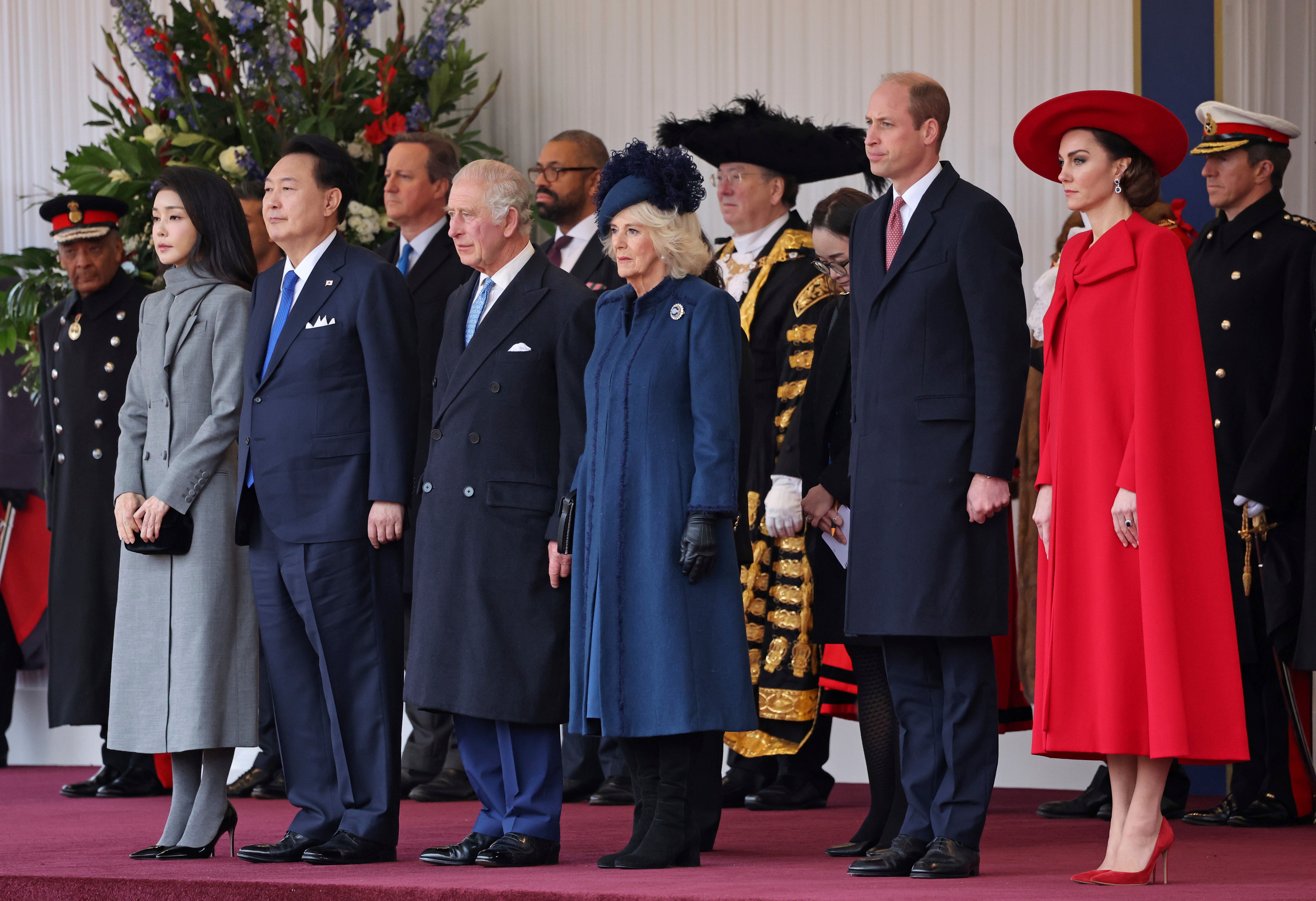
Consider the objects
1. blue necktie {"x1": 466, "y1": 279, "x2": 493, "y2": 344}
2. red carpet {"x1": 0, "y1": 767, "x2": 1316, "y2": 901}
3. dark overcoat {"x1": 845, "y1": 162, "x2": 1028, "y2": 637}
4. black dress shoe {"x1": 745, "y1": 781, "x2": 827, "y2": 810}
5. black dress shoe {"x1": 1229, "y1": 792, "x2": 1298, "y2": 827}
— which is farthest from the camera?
black dress shoe {"x1": 745, "y1": 781, "x2": 827, "y2": 810}

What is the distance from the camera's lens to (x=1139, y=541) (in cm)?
326

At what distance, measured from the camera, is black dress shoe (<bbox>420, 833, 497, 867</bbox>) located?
12.2 ft

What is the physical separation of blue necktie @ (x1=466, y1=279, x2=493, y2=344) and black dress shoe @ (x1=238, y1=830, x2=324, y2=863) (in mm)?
1184

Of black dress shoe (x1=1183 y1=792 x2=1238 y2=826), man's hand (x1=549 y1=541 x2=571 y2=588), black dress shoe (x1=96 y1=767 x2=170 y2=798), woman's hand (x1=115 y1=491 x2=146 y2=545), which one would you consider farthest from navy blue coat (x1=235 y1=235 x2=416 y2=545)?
black dress shoe (x1=1183 y1=792 x2=1238 y2=826)

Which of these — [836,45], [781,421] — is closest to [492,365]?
[781,421]

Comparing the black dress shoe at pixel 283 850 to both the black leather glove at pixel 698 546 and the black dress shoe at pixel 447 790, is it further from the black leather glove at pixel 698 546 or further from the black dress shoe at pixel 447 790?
the black dress shoe at pixel 447 790

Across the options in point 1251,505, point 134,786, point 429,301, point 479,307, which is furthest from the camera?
point 134,786

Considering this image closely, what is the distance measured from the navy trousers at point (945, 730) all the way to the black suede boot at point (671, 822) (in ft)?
1.46

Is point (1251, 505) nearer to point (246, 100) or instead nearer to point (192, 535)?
point (192, 535)

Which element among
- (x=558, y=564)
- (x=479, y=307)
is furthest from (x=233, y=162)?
(x=558, y=564)

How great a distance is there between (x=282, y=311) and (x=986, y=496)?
5.57ft

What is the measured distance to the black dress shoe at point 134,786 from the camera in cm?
573

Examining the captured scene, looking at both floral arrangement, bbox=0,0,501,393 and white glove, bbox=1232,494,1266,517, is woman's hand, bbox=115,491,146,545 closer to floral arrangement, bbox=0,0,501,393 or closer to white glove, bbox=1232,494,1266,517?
floral arrangement, bbox=0,0,501,393

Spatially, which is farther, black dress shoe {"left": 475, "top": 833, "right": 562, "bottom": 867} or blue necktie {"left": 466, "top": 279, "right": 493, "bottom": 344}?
blue necktie {"left": 466, "top": 279, "right": 493, "bottom": 344}
